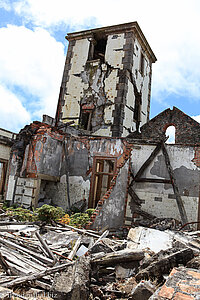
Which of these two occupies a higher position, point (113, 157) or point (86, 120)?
point (86, 120)

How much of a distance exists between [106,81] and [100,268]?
15141 millimetres

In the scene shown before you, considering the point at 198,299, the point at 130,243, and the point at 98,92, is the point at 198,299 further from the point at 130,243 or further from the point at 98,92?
the point at 98,92

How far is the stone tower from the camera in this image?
59.5ft

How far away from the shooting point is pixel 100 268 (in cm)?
548

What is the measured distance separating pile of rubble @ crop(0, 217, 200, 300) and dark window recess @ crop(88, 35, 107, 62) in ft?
52.8

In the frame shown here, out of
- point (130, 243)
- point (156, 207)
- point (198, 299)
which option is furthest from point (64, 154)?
point (198, 299)

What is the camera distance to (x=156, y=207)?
10.7 m

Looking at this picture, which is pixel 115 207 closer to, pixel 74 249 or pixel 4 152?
pixel 74 249

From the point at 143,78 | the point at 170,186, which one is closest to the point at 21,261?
the point at 170,186

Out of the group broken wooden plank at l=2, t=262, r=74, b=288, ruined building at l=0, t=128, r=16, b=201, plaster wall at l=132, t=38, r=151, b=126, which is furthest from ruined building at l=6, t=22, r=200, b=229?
broken wooden plank at l=2, t=262, r=74, b=288

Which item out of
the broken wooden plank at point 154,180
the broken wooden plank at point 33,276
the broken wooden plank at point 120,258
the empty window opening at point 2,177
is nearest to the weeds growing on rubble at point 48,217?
the broken wooden plank at point 154,180

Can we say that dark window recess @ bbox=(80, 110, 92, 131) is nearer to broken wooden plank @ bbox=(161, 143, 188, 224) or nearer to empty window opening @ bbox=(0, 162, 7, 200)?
empty window opening @ bbox=(0, 162, 7, 200)

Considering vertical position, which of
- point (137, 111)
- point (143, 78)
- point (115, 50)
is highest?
point (115, 50)

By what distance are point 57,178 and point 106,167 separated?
154 inches
